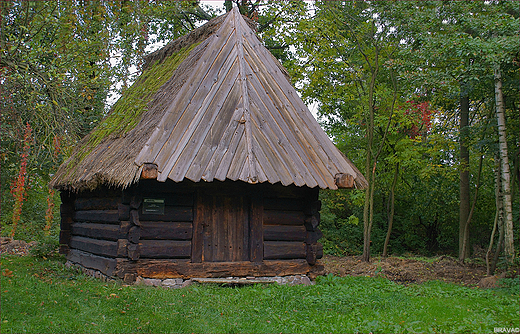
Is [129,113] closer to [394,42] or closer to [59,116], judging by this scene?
[59,116]

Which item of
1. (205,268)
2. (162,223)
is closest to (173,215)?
(162,223)

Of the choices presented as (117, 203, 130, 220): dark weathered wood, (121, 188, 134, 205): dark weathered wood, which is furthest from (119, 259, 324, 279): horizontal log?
(121, 188, 134, 205): dark weathered wood

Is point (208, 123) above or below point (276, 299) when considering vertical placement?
above

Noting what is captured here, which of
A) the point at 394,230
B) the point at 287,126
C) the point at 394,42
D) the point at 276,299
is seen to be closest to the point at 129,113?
the point at 287,126

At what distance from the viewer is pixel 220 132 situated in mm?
8273

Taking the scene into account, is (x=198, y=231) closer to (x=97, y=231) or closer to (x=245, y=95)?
(x=97, y=231)

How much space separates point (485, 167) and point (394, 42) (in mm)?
7135

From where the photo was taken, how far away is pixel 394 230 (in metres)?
19.5

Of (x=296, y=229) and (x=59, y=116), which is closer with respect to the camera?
(x=59, y=116)

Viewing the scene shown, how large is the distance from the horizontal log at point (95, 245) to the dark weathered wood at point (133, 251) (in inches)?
20.7

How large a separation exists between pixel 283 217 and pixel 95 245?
3912 mm

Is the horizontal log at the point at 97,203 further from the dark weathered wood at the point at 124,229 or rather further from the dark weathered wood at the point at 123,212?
the dark weathered wood at the point at 124,229

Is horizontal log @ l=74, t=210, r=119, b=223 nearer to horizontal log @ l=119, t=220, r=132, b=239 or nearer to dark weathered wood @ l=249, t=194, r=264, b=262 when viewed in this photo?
horizontal log @ l=119, t=220, r=132, b=239

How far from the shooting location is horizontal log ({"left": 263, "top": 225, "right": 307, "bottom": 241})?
883cm
